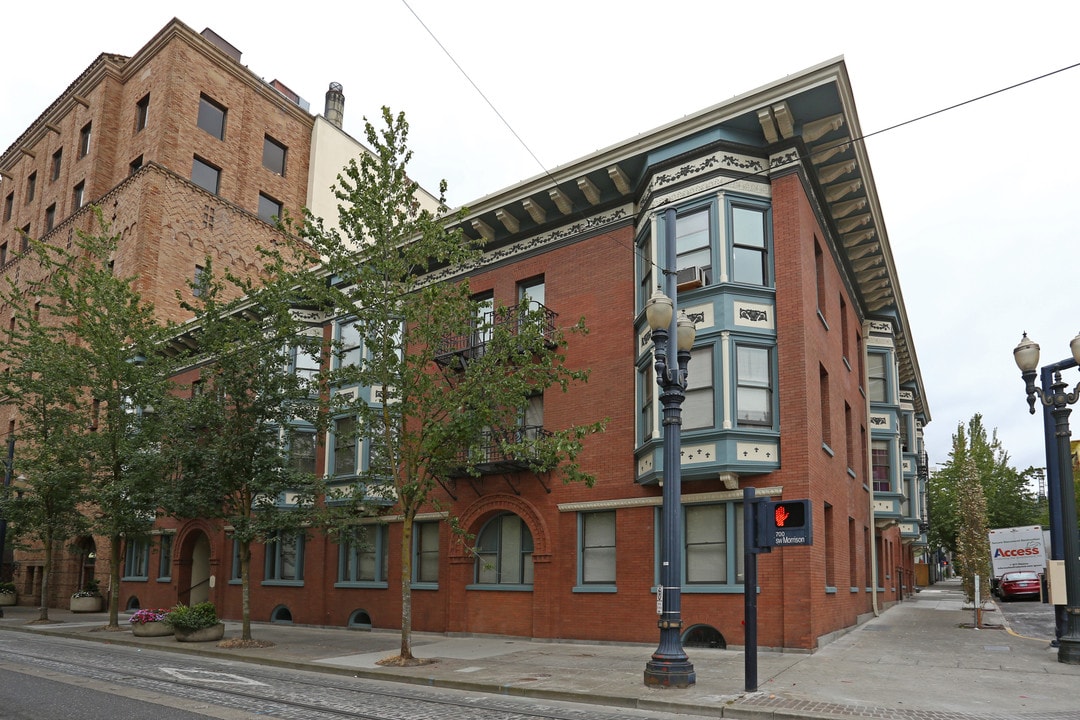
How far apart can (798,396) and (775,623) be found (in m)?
4.54

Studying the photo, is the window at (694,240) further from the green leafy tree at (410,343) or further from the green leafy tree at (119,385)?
the green leafy tree at (119,385)

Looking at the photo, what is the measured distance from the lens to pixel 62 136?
4166cm

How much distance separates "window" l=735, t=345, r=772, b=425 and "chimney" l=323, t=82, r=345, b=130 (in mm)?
33580

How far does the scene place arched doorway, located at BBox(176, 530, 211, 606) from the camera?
98.6 feet

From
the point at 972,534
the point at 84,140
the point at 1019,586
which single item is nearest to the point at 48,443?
the point at 84,140

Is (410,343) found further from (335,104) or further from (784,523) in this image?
(335,104)

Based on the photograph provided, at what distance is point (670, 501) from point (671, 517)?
244mm

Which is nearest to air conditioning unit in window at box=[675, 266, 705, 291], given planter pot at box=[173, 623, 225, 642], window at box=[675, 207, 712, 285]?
window at box=[675, 207, 712, 285]

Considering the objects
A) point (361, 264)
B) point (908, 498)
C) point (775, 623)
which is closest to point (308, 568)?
point (361, 264)

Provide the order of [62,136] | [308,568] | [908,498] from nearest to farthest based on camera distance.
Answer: [308,568] < [908,498] < [62,136]

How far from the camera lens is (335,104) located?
149 ft

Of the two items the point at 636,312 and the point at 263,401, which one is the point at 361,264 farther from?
the point at 636,312

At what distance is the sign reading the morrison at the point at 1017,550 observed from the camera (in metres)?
23.5

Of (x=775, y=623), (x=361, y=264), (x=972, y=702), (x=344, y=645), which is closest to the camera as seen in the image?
(x=972, y=702)
